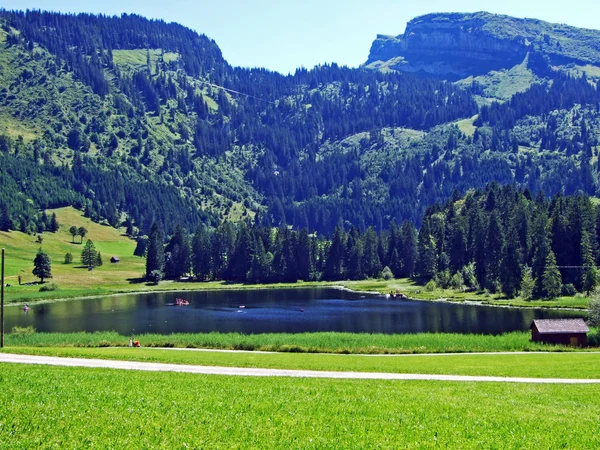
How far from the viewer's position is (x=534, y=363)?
56.1 m

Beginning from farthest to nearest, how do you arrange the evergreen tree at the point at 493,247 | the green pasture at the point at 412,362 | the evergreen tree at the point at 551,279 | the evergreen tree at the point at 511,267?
the evergreen tree at the point at 493,247 < the evergreen tree at the point at 511,267 < the evergreen tree at the point at 551,279 < the green pasture at the point at 412,362

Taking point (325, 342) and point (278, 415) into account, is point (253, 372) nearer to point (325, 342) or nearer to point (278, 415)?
point (278, 415)

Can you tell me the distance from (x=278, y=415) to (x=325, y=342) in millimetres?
49888

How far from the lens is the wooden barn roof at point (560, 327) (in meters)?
77.3

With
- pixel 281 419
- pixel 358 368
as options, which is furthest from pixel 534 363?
pixel 281 419

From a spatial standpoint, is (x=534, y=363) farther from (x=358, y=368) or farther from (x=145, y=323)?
(x=145, y=323)

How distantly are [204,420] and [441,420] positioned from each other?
1000 cm

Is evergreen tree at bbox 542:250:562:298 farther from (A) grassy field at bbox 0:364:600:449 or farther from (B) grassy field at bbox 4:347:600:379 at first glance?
(A) grassy field at bbox 0:364:600:449

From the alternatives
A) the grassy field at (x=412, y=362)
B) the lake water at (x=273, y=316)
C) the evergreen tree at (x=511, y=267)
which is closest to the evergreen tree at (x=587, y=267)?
the evergreen tree at (x=511, y=267)

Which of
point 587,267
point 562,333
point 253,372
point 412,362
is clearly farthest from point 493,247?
point 253,372

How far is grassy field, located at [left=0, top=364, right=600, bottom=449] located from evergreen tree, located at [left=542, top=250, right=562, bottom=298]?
11848 centimetres

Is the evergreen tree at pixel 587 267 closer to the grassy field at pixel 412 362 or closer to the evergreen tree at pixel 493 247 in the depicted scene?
the evergreen tree at pixel 493 247

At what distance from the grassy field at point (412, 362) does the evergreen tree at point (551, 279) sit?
90.5 metres

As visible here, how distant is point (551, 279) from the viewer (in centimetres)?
15000
